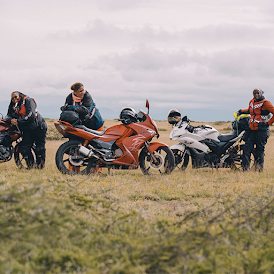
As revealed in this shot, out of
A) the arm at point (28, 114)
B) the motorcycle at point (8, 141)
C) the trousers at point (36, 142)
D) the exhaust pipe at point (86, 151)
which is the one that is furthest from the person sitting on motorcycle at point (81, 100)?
the motorcycle at point (8, 141)

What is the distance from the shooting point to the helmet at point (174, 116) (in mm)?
9070

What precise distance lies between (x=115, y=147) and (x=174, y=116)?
7.39 feet

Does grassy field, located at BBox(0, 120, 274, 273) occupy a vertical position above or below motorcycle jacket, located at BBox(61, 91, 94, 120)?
below

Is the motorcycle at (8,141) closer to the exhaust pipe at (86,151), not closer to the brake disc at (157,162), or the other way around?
the exhaust pipe at (86,151)

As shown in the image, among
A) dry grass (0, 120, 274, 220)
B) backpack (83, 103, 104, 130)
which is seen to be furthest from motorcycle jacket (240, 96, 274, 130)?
backpack (83, 103, 104, 130)

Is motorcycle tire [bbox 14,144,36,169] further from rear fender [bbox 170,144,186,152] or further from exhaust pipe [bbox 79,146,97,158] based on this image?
rear fender [bbox 170,144,186,152]

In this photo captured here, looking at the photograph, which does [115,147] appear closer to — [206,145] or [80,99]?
[80,99]

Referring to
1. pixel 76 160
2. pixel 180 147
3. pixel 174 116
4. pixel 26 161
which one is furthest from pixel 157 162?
pixel 26 161

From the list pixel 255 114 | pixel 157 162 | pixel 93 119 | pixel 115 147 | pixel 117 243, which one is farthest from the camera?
pixel 255 114

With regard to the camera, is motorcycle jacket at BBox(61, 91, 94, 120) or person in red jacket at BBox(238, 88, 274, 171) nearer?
motorcycle jacket at BBox(61, 91, 94, 120)

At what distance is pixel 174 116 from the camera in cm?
A: 911

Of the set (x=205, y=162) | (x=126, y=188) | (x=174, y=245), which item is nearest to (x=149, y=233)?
(x=174, y=245)

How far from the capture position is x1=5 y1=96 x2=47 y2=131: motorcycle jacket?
8.14 meters

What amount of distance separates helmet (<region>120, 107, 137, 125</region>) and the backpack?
32.4 inches
